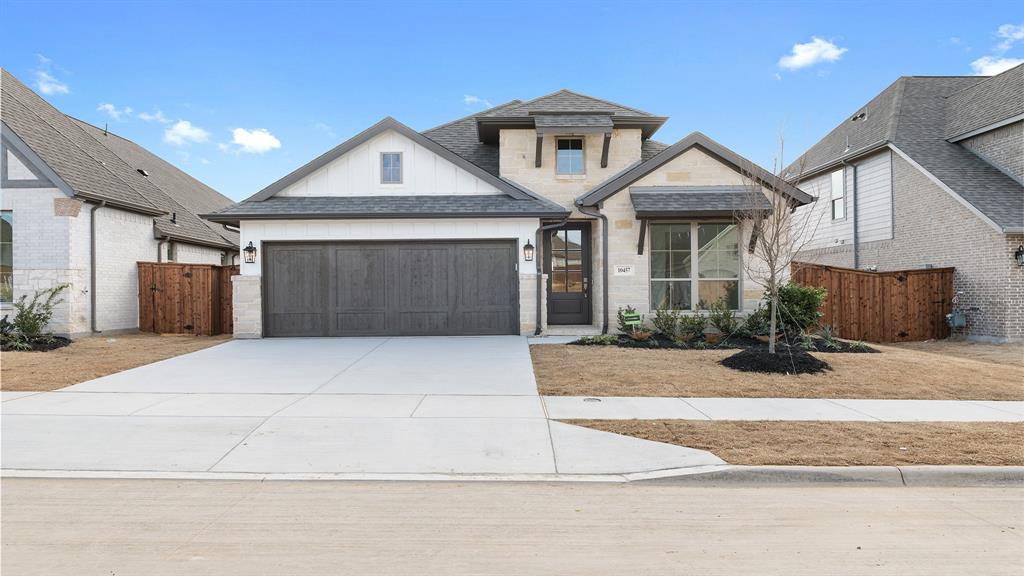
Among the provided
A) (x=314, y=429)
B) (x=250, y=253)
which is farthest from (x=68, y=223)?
(x=314, y=429)

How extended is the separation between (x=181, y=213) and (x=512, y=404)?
61.0 ft

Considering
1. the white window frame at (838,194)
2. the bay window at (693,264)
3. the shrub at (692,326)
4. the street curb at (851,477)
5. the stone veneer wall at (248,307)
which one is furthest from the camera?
the white window frame at (838,194)

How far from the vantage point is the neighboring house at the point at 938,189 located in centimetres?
1367

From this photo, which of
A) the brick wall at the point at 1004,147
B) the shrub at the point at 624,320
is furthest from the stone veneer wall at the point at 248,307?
the brick wall at the point at 1004,147

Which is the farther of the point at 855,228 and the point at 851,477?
the point at 855,228

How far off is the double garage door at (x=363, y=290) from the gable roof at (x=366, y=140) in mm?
1537

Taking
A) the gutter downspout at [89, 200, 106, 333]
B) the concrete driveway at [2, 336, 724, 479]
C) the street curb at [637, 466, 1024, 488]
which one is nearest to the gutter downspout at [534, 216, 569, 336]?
the concrete driveway at [2, 336, 724, 479]

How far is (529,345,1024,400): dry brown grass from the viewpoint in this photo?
7621 millimetres

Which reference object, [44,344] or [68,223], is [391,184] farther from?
[44,344]

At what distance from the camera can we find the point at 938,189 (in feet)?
49.7

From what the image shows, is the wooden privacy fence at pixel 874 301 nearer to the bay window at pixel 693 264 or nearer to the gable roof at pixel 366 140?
the bay window at pixel 693 264

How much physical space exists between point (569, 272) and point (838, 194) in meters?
11.5

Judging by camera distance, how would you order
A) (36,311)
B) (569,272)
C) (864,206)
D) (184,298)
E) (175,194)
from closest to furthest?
1. (36,311)
2. (569,272)
3. (184,298)
4. (864,206)
5. (175,194)

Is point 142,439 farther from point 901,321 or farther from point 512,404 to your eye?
point 901,321
